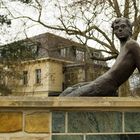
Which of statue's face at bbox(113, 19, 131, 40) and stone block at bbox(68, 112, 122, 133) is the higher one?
statue's face at bbox(113, 19, 131, 40)

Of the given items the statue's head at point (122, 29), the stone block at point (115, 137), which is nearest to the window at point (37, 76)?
the statue's head at point (122, 29)

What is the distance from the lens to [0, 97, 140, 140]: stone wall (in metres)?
3.45

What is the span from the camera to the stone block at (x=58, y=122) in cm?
354

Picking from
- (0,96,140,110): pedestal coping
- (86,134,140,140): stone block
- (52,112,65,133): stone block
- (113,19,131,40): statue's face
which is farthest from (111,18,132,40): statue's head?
(52,112,65,133): stone block

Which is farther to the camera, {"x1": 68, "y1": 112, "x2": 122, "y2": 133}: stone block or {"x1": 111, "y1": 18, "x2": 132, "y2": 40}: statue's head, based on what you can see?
{"x1": 111, "y1": 18, "x2": 132, "y2": 40}: statue's head

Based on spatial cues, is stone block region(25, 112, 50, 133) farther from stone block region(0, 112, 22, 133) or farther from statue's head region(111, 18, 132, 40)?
statue's head region(111, 18, 132, 40)

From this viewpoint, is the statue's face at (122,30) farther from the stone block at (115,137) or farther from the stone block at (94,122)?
the stone block at (115,137)

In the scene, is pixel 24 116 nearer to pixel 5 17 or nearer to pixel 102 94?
pixel 102 94

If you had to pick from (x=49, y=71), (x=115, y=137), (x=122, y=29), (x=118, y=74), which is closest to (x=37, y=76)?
(x=49, y=71)

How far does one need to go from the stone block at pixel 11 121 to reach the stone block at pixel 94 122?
0.43m

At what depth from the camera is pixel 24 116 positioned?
3.49 m

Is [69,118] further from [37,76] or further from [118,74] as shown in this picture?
[37,76]

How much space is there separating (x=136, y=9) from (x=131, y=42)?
1320 cm

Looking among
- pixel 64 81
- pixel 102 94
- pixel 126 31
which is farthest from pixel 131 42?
pixel 64 81
